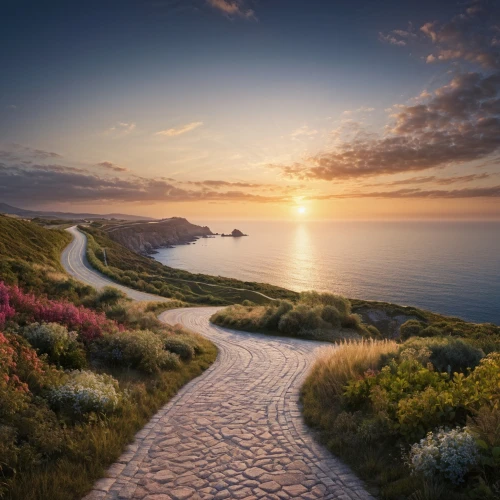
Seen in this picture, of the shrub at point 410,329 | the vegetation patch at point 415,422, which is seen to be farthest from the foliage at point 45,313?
the shrub at point 410,329

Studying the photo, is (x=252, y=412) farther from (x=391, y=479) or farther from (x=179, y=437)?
(x=391, y=479)

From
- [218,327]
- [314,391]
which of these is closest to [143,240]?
[218,327]

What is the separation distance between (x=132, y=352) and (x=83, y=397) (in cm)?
353

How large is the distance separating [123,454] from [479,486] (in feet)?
18.0

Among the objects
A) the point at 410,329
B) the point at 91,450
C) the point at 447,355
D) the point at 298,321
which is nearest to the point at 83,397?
the point at 91,450

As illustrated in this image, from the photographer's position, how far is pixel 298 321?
67.7 feet

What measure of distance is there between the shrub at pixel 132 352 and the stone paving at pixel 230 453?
129cm

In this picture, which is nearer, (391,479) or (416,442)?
(391,479)

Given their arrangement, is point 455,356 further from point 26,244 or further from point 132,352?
point 26,244

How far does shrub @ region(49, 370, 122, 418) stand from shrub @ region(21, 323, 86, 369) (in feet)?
4.20

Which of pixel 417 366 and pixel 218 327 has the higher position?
pixel 417 366

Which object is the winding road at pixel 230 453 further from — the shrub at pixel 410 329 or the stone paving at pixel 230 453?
the shrub at pixel 410 329

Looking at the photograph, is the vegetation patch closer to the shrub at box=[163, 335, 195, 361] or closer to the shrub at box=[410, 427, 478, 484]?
the shrub at box=[410, 427, 478, 484]

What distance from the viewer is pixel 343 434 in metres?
7.00
